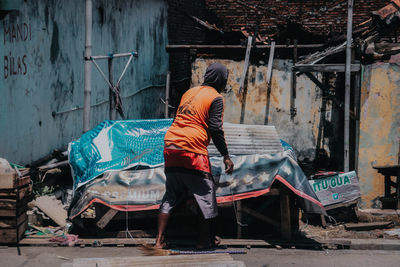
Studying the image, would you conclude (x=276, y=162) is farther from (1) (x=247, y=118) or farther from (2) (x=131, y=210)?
(1) (x=247, y=118)

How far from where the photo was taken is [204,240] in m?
5.88

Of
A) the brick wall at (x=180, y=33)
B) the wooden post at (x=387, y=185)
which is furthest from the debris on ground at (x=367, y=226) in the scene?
the brick wall at (x=180, y=33)

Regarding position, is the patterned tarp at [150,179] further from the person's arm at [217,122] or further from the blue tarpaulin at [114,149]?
the person's arm at [217,122]

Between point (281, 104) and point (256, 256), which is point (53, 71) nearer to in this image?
point (281, 104)

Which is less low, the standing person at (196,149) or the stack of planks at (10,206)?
the standing person at (196,149)

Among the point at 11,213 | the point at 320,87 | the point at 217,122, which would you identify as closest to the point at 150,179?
the point at 217,122

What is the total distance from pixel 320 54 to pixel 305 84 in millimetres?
878

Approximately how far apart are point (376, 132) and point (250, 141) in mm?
3313

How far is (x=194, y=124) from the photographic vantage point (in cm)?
569

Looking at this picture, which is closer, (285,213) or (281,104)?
(285,213)

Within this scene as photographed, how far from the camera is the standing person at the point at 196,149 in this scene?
222 inches

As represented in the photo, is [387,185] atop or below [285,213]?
below

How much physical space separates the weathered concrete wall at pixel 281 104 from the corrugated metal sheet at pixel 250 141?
3.44 meters

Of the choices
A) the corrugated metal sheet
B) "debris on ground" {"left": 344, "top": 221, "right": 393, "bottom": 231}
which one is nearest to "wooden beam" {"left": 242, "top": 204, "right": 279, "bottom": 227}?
the corrugated metal sheet
